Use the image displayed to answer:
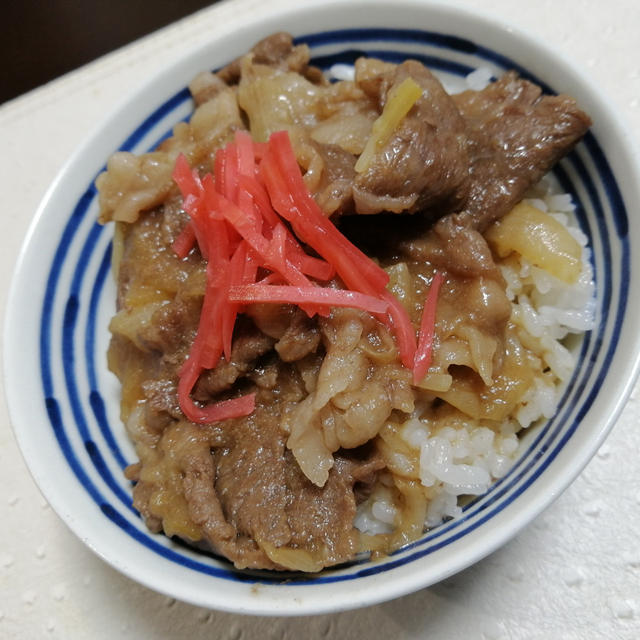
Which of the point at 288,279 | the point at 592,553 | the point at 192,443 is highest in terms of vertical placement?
the point at 288,279

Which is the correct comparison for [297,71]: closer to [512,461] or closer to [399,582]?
[512,461]

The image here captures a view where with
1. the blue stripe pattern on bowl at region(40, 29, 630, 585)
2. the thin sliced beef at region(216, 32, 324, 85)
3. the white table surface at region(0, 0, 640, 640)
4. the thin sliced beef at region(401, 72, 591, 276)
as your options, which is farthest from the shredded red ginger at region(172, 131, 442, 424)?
the white table surface at region(0, 0, 640, 640)

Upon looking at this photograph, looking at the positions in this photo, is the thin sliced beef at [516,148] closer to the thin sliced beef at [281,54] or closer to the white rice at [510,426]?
the white rice at [510,426]

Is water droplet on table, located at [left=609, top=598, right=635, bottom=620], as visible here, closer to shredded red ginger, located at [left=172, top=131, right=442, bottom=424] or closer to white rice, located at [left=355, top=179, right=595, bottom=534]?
white rice, located at [left=355, top=179, right=595, bottom=534]

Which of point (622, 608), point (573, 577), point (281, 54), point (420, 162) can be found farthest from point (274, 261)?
point (622, 608)

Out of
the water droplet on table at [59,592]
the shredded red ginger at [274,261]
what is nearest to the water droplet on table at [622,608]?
the shredded red ginger at [274,261]

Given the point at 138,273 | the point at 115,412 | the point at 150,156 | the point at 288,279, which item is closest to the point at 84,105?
the point at 150,156
